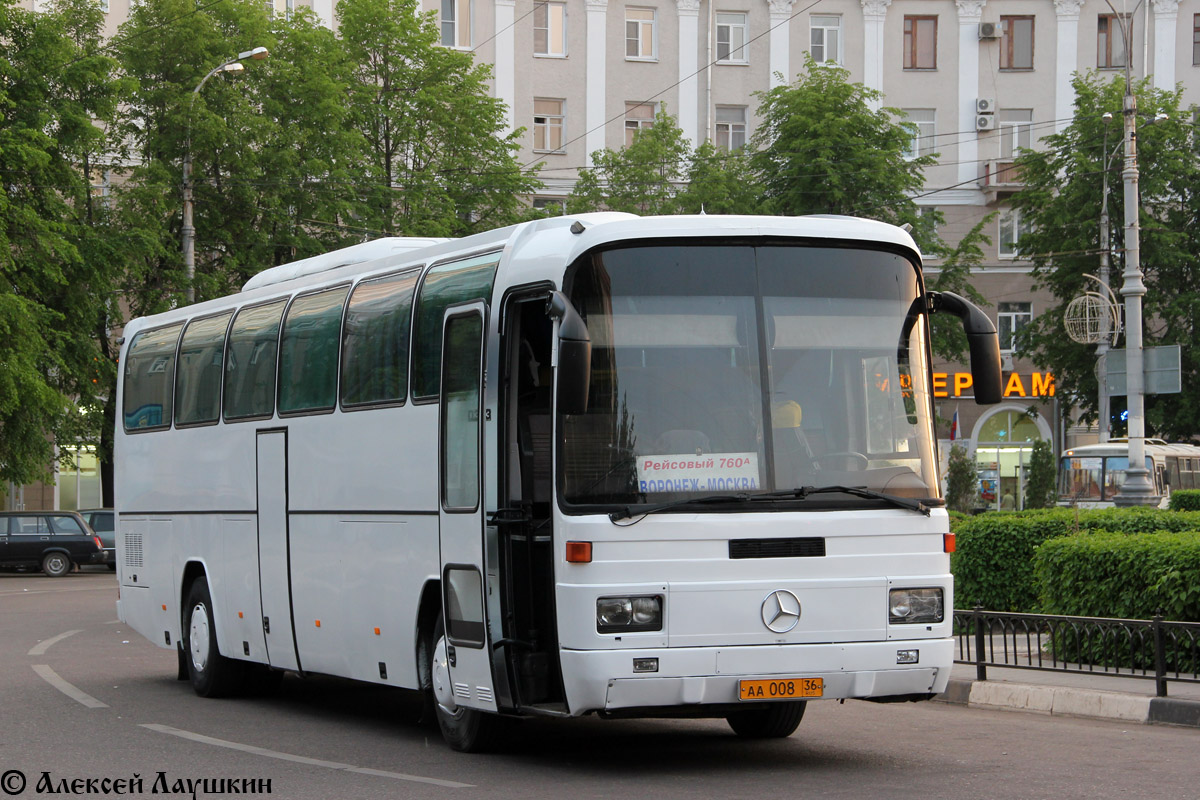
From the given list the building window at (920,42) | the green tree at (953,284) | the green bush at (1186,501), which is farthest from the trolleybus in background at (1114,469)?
the green bush at (1186,501)

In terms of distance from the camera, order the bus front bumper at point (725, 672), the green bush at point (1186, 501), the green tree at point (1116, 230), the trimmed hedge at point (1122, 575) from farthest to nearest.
A: the green tree at point (1116, 230), the green bush at point (1186, 501), the trimmed hedge at point (1122, 575), the bus front bumper at point (725, 672)

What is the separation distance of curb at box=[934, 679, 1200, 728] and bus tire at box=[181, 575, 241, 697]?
19.8 ft

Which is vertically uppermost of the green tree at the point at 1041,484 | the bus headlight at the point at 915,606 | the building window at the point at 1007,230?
the building window at the point at 1007,230

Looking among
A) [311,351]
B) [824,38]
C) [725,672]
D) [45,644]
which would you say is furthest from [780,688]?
[824,38]

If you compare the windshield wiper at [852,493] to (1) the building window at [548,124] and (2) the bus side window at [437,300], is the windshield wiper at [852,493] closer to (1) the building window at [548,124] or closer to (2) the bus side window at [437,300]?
(2) the bus side window at [437,300]

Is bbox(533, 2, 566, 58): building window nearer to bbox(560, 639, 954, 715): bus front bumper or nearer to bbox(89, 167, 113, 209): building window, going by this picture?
bbox(89, 167, 113, 209): building window

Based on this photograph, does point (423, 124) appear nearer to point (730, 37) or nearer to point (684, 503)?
point (730, 37)

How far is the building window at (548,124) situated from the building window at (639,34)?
2923 mm

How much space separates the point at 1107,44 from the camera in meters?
55.6

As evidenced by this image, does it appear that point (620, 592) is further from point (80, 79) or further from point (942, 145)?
point (942, 145)

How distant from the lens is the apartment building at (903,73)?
5381 centimetres

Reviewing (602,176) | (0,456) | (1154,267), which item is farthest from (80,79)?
(1154,267)

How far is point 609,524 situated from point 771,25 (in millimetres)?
48076

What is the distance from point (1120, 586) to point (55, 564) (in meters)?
30.3
